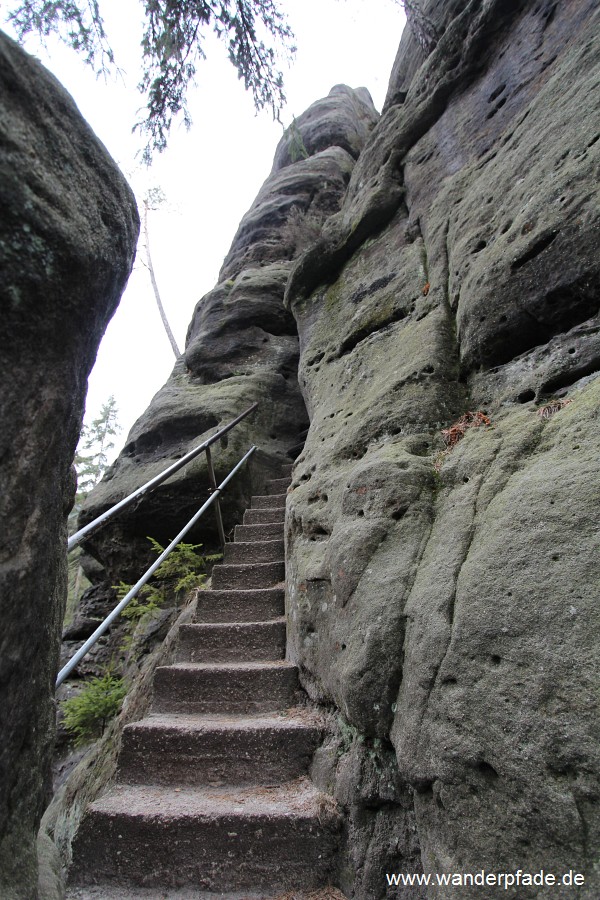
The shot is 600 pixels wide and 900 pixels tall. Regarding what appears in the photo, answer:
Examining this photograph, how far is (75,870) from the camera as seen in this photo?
2318 millimetres

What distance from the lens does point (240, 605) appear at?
4234mm

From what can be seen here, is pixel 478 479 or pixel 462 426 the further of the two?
pixel 462 426

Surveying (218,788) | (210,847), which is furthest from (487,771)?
(218,788)

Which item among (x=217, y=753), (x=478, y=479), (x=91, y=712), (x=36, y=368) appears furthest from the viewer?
(x=91, y=712)

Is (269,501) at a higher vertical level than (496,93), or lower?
lower

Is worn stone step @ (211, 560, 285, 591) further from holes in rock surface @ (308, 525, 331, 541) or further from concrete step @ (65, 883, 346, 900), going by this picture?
concrete step @ (65, 883, 346, 900)

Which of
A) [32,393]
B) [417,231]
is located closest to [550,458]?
[32,393]

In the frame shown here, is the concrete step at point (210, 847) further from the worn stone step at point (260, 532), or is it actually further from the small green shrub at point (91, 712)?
the worn stone step at point (260, 532)

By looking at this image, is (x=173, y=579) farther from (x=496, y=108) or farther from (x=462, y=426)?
(x=496, y=108)

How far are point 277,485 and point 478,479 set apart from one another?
Answer: 14.8 ft

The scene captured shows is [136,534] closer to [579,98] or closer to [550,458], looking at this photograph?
[550,458]

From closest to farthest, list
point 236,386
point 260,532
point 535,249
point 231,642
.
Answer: point 535,249 < point 231,642 < point 260,532 < point 236,386

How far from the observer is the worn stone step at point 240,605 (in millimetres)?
4160

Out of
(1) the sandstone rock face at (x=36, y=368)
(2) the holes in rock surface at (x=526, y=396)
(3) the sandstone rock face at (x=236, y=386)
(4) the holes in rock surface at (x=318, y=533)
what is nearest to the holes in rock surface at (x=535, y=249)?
(2) the holes in rock surface at (x=526, y=396)
